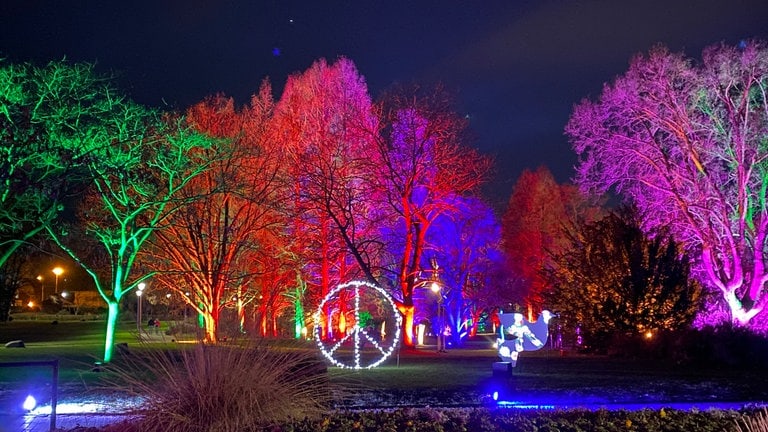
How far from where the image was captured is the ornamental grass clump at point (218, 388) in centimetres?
812

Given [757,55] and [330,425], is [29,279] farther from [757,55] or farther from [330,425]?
[330,425]

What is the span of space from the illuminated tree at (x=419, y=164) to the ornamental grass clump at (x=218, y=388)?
21.2 meters

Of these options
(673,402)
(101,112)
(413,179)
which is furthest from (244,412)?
(413,179)

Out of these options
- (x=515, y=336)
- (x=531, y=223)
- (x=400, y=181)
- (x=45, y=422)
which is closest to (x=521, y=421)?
(x=45, y=422)

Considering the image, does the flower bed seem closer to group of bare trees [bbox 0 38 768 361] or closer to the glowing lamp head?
the glowing lamp head

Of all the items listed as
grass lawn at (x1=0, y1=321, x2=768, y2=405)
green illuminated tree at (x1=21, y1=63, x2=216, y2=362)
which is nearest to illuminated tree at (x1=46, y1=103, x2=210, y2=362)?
green illuminated tree at (x1=21, y1=63, x2=216, y2=362)

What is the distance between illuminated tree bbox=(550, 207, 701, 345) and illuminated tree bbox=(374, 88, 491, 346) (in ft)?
22.4

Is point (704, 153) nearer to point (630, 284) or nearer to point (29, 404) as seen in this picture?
point (630, 284)

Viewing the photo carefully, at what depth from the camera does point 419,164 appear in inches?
1202

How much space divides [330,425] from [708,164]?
29.1 m

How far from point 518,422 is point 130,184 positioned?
15055 mm

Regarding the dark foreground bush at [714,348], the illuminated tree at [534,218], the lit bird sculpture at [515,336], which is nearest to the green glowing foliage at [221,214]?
the lit bird sculpture at [515,336]

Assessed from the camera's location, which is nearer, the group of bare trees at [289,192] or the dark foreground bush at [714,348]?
the dark foreground bush at [714,348]

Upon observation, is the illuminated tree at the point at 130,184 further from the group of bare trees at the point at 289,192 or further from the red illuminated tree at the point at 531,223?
the red illuminated tree at the point at 531,223
